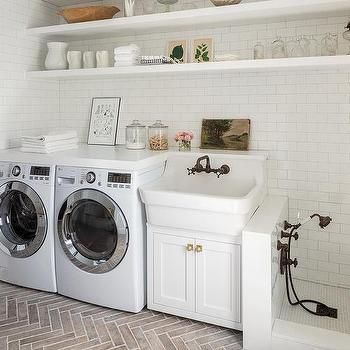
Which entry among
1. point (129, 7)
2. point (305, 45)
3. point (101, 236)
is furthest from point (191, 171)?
point (129, 7)

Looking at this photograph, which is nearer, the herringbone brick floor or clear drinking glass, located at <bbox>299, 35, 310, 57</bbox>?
the herringbone brick floor

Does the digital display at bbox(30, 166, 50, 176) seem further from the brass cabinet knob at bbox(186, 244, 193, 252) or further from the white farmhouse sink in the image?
the brass cabinet knob at bbox(186, 244, 193, 252)

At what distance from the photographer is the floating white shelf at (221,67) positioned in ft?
7.99

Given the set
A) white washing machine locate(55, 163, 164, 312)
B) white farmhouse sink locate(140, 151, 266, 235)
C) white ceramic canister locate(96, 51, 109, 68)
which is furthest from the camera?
white ceramic canister locate(96, 51, 109, 68)

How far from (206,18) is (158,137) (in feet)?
3.32

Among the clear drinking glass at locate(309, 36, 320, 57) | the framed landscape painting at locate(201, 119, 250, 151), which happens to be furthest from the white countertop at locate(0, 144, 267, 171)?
the clear drinking glass at locate(309, 36, 320, 57)

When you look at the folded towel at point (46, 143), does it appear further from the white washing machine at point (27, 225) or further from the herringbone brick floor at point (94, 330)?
the herringbone brick floor at point (94, 330)

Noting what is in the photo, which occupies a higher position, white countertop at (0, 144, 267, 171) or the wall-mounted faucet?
white countertop at (0, 144, 267, 171)

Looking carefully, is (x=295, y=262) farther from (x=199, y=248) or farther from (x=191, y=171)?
(x=191, y=171)

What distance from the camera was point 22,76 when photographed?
338cm

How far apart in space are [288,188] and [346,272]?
2.57 ft

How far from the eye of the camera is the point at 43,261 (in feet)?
9.31

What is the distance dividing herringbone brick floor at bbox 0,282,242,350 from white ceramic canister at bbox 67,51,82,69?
80.5 inches

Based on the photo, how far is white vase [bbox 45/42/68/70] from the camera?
11.2 ft
